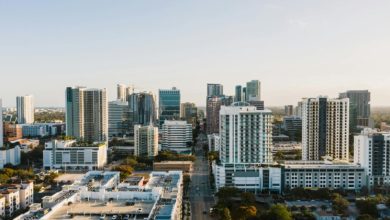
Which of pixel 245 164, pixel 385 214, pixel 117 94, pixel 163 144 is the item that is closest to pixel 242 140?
pixel 245 164

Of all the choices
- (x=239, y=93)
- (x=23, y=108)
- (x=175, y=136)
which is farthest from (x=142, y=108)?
(x=23, y=108)

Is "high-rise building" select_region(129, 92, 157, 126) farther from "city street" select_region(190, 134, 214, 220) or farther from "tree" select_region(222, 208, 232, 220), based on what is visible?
"tree" select_region(222, 208, 232, 220)

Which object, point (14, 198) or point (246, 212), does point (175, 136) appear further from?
point (246, 212)

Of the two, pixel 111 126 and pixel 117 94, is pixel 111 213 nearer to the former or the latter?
pixel 111 126

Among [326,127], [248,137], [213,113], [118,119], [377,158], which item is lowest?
[377,158]

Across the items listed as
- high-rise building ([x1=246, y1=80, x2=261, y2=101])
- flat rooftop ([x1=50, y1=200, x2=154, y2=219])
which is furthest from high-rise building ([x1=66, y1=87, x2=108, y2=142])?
high-rise building ([x1=246, y1=80, x2=261, y2=101])
